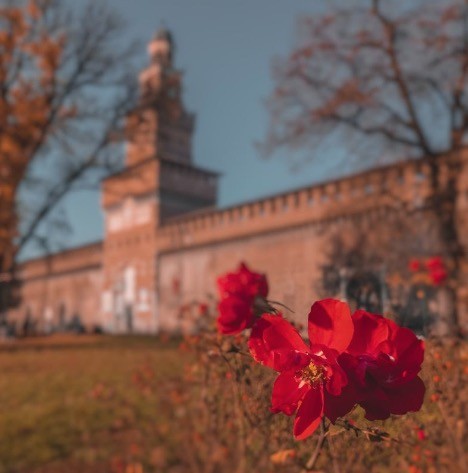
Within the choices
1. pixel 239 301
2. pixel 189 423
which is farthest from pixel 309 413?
pixel 189 423

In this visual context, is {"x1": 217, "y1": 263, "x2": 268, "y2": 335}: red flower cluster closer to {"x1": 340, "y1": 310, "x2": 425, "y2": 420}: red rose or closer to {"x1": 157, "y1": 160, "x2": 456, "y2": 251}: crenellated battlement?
{"x1": 340, "y1": 310, "x2": 425, "y2": 420}: red rose

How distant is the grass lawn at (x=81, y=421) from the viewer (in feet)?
12.3

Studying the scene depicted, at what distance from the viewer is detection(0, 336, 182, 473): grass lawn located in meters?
3.74

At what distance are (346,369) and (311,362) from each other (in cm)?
6

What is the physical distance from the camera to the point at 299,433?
2.72ft

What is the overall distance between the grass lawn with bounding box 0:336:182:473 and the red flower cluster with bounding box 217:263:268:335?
2.17 m

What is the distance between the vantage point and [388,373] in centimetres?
83

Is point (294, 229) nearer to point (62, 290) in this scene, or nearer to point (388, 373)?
point (388, 373)

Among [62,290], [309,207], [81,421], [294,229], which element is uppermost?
[309,207]

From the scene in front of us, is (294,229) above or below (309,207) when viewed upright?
below

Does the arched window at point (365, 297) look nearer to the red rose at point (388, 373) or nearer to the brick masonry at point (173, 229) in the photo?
the red rose at point (388, 373)

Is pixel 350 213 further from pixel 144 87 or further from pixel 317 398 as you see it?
pixel 317 398

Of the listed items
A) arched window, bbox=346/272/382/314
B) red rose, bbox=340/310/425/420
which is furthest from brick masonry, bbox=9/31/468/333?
red rose, bbox=340/310/425/420

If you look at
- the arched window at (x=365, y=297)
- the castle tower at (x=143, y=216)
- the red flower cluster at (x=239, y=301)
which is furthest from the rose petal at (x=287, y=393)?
the castle tower at (x=143, y=216)
